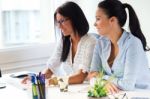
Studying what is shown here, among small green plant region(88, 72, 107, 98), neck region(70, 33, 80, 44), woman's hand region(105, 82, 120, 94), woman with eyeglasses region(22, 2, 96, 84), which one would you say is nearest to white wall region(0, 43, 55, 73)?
woman with eyeglasses region(22, 2, 96, 84)

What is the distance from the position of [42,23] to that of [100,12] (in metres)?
1.45

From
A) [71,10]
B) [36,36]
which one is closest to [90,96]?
[71,10]

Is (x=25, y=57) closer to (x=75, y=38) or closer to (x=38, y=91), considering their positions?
(x=75, y=38)

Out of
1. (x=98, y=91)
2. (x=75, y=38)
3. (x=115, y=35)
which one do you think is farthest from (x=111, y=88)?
(x=75, y=38)

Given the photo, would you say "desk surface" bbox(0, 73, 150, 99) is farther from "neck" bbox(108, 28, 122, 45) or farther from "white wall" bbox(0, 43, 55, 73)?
"white wall" bbox(0, 43, 55, 73)

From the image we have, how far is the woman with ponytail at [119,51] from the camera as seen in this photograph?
5.81 ft

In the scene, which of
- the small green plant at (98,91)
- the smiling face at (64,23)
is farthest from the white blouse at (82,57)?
the small green plant at (98,91)

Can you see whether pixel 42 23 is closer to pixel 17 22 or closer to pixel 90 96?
pixel 17 22

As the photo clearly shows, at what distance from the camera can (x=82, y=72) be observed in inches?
81.5

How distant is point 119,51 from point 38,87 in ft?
2.22

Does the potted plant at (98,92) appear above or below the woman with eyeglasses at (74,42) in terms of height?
below

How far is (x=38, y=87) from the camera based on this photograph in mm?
1445

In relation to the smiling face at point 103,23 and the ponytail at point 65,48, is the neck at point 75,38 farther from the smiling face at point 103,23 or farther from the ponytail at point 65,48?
the smiling face at point 103,23

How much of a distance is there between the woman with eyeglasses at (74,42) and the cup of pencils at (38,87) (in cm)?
51
